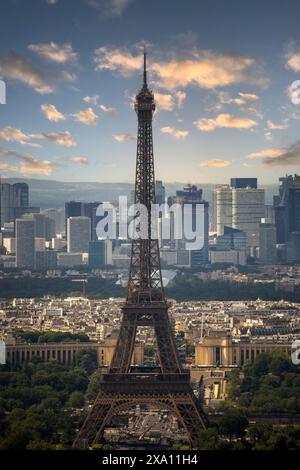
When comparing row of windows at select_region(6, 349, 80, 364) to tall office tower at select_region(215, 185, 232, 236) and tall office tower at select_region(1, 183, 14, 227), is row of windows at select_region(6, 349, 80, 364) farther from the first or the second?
tall office tower at select_region(215, 185, 232, 236)

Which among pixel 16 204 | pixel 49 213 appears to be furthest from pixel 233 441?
pixel 49 213

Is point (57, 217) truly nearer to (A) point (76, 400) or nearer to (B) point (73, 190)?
(B) point (73, 190)


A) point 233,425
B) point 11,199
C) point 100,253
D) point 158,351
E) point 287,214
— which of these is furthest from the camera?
point 287,214

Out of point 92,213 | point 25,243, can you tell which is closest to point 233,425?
point 92,213

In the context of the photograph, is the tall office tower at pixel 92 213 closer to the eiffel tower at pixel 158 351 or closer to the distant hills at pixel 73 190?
the distant hills at pixel 73 190
